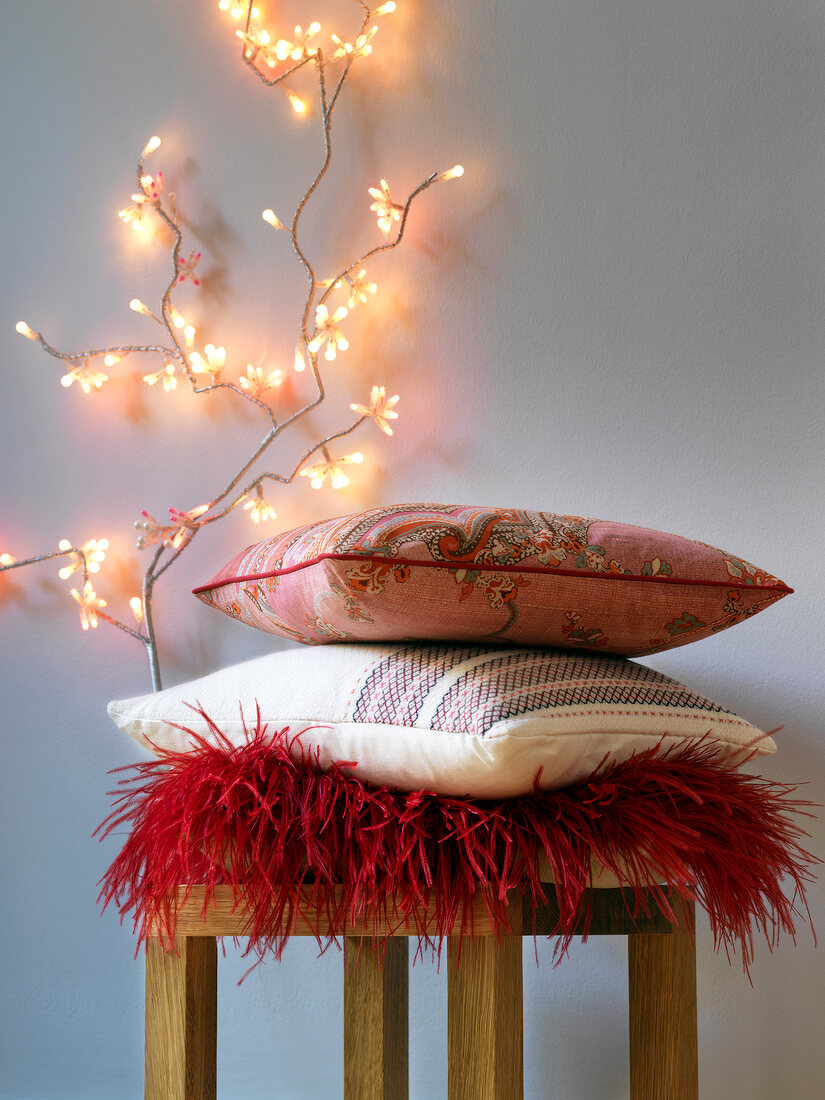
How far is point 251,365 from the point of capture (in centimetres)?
133

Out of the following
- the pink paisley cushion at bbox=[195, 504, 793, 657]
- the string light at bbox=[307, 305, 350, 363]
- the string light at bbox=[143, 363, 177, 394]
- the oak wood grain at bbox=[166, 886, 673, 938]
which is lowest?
the oak wood grain at bbox=[166, 886, 673, 938]

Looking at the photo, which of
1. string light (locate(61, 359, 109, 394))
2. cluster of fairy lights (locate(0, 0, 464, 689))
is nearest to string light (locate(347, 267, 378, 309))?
cluster of fairy lights (locate(0, 0, 464, 689))

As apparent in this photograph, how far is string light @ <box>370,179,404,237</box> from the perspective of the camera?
1289 millimetres

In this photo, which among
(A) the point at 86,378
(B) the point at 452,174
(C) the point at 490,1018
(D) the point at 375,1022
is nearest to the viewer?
(C) the point at 490,1018

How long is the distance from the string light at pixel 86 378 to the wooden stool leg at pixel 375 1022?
846 millimetres

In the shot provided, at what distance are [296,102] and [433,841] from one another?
1066 millimetres

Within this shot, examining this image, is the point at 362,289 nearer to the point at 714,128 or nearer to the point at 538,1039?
the point at 714,128

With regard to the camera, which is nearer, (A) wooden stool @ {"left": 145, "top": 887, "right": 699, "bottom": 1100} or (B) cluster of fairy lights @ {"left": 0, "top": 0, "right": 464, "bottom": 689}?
(A) wooden stool @ {"left": 145, "top": 887, "right": 699, "bottom": 1100}

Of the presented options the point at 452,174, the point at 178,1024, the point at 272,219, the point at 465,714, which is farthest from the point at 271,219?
the point at 178,1024

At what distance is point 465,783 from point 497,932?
0.11 meters

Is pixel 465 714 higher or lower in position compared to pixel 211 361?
lower

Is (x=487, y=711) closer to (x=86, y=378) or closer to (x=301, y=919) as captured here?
(x=301, y=919)

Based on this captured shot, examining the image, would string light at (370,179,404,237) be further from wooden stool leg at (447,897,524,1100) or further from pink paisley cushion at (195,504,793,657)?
wooden stool leg at (447,897,524,1100)

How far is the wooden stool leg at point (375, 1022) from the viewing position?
34.2 inches
